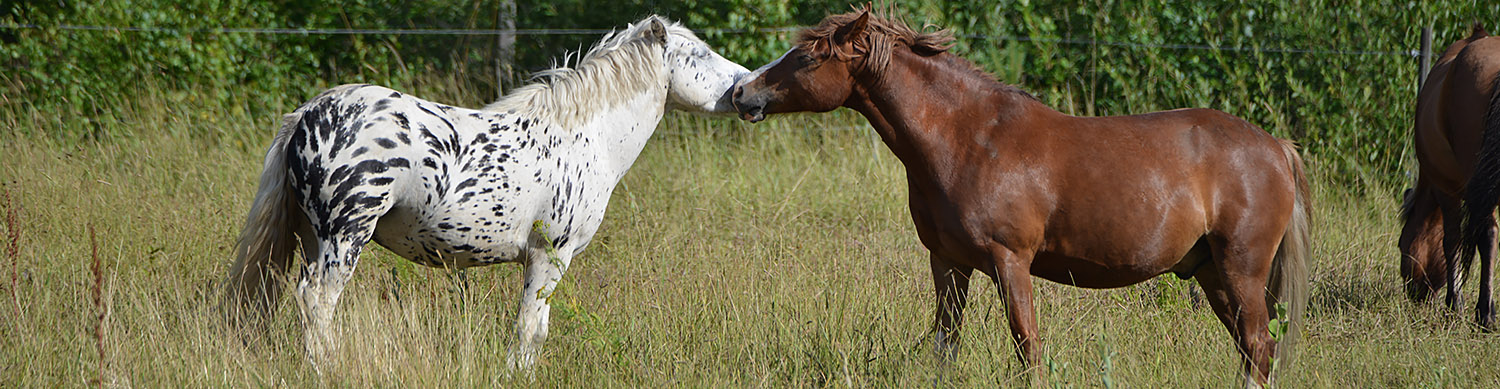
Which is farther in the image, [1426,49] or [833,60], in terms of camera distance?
[1426,49]

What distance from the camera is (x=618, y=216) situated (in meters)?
5.67

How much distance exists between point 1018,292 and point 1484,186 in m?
2.05

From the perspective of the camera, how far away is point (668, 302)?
4.11 m

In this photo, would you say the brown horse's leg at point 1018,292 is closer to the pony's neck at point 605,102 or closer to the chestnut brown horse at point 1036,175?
the chestnut brown horse at point 1036,175

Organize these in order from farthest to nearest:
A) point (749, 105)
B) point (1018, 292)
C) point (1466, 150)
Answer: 1. point (1466, 150)
2. point (749, 105)
3. point (1018, 292)

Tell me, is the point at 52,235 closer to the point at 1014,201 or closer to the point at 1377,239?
the point at 1014,201

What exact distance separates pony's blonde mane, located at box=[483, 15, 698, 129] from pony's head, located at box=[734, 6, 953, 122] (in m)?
0.63

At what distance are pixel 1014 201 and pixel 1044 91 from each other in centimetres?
487

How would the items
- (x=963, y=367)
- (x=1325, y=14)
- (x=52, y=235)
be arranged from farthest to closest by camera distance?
(x=1325, y=14) < (x=52, y=235) < (x=963, y=367)

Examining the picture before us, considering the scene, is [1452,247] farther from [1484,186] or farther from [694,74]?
[694,74]

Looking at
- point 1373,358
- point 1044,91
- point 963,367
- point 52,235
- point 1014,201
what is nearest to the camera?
point 1014,201

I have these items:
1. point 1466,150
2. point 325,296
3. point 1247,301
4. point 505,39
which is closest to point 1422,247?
point 1466,150

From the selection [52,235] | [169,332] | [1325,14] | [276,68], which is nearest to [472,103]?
[276,68]

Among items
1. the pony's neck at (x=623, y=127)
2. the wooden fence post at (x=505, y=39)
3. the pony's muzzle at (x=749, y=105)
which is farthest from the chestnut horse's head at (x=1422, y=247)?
the wooden fence post at (x=505, y=39)
